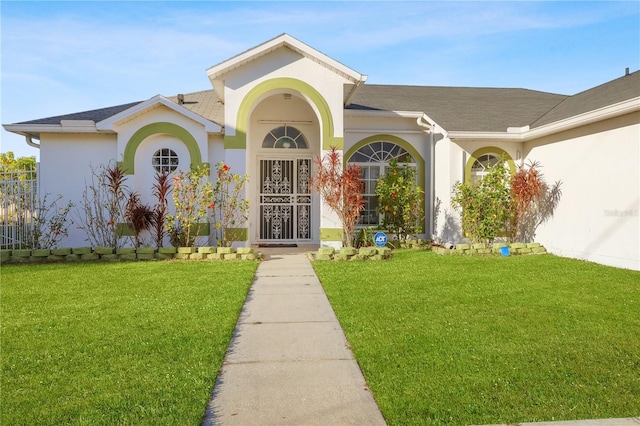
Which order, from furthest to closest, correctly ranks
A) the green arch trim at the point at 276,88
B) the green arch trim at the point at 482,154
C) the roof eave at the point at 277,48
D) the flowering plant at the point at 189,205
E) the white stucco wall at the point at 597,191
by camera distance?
the green arch trim at the point at 482,154, the green arch trim at the point at 276,88, the roof eave at the point at 277,48, the flowering plant at the point at 189,205, the white stucco wall at the point at 597,191

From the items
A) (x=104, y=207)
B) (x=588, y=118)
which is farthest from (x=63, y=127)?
(x=588, y=118)

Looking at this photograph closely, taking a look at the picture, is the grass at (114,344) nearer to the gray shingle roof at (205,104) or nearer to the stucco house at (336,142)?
the stucco house at (336,142)

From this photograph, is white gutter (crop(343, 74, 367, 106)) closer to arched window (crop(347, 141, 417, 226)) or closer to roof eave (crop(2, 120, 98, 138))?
arched window (crop(347, 141, 417, 226))

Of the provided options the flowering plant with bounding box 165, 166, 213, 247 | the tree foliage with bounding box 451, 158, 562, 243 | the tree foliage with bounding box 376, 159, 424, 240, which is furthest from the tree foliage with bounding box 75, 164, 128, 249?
the tree foliage with bounding box 451, 158, 562, 243

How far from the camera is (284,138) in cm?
1384

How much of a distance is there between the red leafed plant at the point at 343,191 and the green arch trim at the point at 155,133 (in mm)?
3384

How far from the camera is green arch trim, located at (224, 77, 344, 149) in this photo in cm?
1159

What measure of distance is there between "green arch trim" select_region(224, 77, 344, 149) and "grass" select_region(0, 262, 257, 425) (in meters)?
4.21

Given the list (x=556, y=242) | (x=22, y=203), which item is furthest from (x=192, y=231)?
(x=556, y=242)

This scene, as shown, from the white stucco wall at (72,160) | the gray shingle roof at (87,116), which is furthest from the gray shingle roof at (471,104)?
the white stucco wall at (72,160)

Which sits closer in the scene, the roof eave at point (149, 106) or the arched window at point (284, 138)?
the roof eave at point (149, 106)

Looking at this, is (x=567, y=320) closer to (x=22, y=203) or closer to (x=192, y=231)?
(x=192, y=231)

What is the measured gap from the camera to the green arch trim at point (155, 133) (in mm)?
11898

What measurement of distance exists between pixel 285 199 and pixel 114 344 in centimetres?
936
